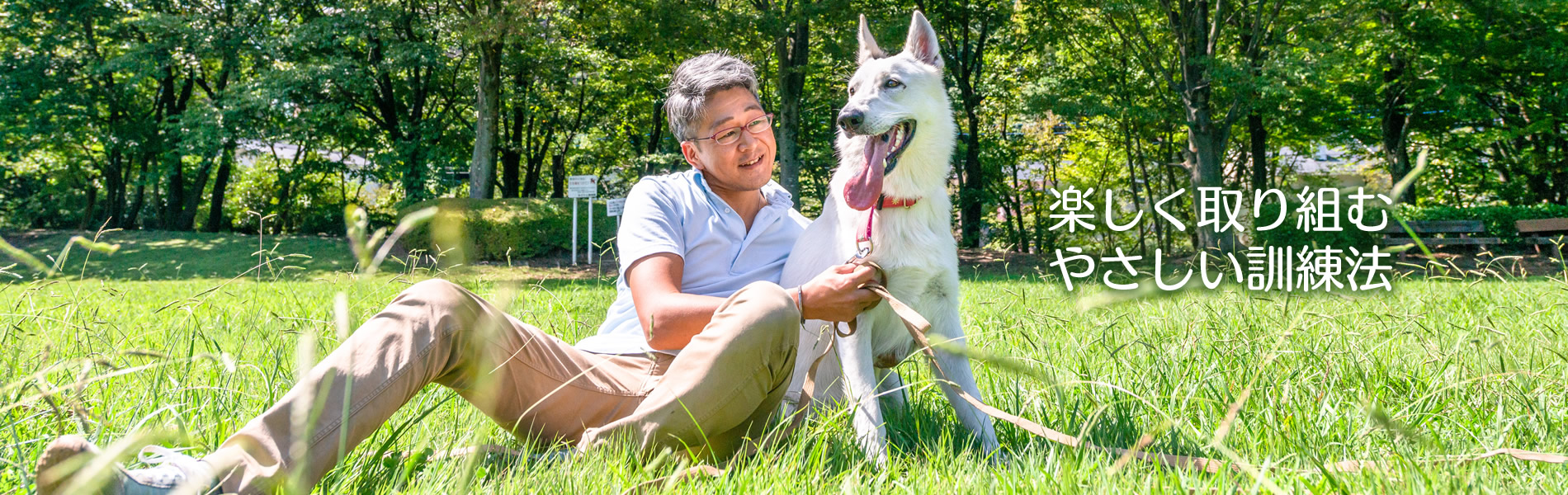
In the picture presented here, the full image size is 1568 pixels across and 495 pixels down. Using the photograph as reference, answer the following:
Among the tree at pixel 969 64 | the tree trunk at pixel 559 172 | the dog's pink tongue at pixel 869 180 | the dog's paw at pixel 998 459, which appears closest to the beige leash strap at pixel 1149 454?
the dog's paw at pixel 998 459

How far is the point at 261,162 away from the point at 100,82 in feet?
15.6

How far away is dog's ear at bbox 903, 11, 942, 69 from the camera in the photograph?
287cm

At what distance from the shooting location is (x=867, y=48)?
114 inches

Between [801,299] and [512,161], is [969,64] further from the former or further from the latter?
[801,299]

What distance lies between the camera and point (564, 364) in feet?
8.25

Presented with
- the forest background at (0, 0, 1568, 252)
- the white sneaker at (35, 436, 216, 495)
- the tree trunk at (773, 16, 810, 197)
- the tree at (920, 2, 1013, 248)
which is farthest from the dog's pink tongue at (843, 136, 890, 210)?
the tree at (920, 2, 1013, 248)

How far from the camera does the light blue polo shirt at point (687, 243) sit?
2674 mm

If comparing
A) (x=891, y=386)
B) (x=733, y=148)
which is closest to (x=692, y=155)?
(x=733, y=148)

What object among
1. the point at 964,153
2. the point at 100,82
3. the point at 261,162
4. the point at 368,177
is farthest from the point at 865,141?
the point at 261,162

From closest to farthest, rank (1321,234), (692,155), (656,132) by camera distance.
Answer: (692,155) → (1321,234) → (656,132)

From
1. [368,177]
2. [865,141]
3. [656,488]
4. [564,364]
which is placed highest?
[368,177]

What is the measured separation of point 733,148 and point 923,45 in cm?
71

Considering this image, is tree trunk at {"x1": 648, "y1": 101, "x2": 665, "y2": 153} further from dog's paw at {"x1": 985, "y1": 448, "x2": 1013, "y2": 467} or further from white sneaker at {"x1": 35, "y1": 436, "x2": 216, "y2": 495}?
white sneaker at {"x1": 35, "y1": 436, "x2": 216, "y2": 495}

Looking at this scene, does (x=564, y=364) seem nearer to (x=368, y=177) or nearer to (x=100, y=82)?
(x=368, y=177)
